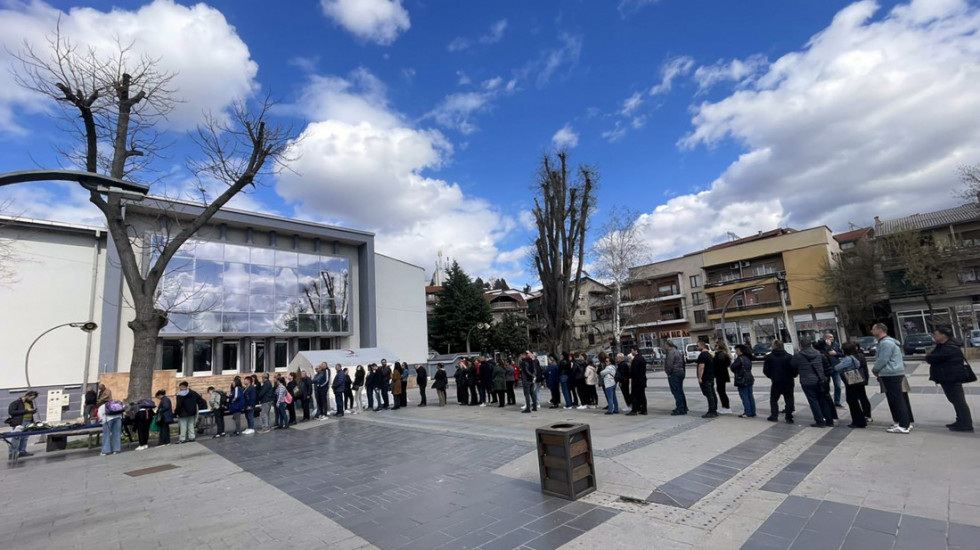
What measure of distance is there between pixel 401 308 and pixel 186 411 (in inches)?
972

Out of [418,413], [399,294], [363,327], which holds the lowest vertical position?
[418,413]

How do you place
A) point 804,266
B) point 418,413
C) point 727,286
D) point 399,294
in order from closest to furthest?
1. point 418,413
2. point 399,294
3. point 804,266
4. point 727,286

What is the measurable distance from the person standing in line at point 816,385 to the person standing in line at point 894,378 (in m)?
0.83

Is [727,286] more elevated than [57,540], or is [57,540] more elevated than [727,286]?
[727,286]

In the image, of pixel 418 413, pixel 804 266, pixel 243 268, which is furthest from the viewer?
pixel 804 266

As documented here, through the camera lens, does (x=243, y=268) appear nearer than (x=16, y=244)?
No

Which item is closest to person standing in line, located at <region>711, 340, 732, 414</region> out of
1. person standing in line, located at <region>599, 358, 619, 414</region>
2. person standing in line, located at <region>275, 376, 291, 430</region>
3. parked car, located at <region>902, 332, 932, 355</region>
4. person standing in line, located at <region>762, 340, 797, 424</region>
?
person standing in line, located at <region>762, 340, 797, 424</region>

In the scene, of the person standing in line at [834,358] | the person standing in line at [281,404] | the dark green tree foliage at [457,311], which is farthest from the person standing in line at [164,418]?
the dark green tree foliage at [457,311]

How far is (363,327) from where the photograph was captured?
32.5 metres

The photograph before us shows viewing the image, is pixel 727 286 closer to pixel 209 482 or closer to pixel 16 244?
pixel 209 482

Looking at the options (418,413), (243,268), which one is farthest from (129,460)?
(243,268)

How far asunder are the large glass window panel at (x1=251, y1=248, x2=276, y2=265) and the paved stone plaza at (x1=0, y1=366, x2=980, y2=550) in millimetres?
19346

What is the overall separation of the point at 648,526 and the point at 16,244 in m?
29.6

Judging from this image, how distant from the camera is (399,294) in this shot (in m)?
36.5
